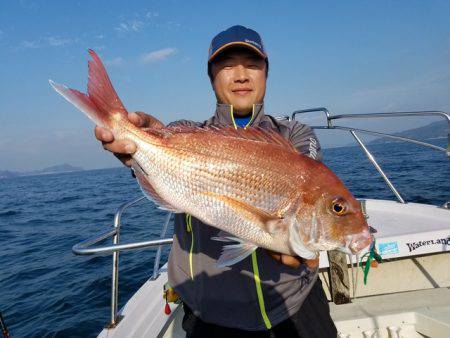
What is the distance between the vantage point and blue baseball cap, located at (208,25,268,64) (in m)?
2.65

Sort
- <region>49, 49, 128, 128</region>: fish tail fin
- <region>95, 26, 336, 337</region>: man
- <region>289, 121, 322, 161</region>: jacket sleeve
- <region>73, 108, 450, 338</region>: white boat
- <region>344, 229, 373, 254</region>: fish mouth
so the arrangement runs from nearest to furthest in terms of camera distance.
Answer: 1. <region>344, 229, 373, 254</region>: fish mouth
2. <region>49, 49, 128, 128</region>: fish tail fin
3. <region>95, 26, 336, 337</region>: man
4. <region>289, 121, 322, 161</region>: jacket sleeve
5. <region>73, 108, 450, 338</region>: white boat

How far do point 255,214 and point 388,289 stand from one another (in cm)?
329

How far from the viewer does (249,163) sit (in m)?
2.01

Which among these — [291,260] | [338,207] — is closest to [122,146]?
[291,260]

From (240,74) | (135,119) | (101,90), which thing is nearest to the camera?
(101,90)

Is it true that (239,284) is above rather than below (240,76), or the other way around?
below

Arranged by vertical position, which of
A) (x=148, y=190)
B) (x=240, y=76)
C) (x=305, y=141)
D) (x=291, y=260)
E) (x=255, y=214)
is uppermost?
(x=240, y=76)

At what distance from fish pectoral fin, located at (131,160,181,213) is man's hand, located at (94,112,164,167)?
102 mm

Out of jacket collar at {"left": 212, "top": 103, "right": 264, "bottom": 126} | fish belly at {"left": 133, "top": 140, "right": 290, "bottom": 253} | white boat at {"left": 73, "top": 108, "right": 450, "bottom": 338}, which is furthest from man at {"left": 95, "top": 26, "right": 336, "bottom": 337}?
white boat at {"left": 73, "top": 108, "right": 450, "bottom": 338}

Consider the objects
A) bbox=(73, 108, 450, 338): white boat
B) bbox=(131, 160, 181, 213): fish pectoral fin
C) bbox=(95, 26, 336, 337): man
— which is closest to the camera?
bbox=(131, 160, 181, 213): fish pectoral fin

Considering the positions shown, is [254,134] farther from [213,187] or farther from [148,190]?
[148,190]

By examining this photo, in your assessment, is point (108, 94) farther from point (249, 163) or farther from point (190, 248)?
point (190, 248)

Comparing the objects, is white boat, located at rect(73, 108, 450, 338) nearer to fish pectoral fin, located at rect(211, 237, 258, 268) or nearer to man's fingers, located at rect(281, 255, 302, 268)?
fish pectoral fin, located at rect(211, 237, 258, 268)

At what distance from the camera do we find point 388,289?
13.7 feet
